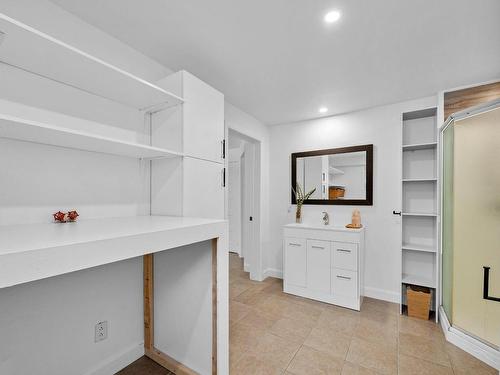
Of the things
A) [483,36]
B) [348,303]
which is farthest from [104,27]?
[348,303]

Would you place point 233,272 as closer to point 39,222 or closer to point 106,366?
point 106,366

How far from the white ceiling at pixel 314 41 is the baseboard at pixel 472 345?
87.5 inches

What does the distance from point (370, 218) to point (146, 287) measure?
2587 millimetres

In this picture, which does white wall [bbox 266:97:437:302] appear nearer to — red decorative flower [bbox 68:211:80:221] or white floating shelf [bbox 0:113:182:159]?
white floating shelf [bbox 0:113:182:159]

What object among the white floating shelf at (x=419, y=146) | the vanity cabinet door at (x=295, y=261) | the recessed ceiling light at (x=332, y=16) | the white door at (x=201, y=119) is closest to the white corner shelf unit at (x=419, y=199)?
the white floating shelf at (x=419, y=146)

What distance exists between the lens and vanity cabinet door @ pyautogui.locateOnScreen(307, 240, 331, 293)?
8.90 ft

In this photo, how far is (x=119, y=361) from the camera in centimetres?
165

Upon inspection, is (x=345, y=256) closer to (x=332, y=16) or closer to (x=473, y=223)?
(x=473, y=223)

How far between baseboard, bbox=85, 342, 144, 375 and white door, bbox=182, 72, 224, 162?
1505mm

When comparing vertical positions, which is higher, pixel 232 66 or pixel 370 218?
pixel 232 66

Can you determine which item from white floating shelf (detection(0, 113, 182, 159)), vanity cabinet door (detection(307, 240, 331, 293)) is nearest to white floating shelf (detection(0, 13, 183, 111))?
white floating shelf (detection(0, 113, 182, 159))

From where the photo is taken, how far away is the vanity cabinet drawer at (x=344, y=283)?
2546mm

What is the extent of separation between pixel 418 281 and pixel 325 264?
37.5 inches

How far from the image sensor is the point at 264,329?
2182mm
